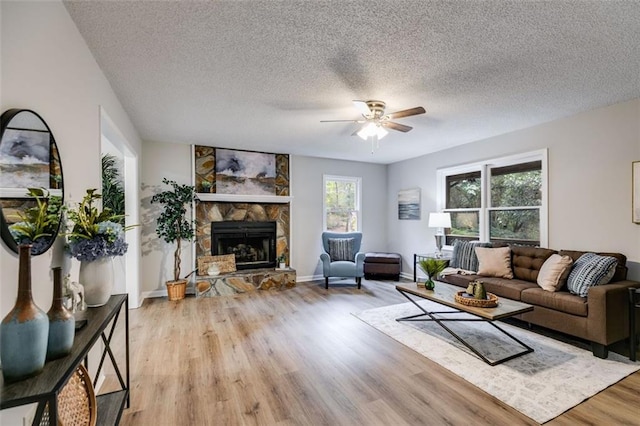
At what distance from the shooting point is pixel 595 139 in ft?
11.3

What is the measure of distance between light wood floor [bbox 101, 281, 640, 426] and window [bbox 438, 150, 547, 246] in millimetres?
2293

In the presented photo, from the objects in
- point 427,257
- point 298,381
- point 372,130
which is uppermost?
point 372,130

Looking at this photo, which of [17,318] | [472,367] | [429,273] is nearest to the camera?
[17,318]

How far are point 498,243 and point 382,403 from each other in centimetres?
329

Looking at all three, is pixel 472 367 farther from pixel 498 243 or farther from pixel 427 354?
pixel 498 243

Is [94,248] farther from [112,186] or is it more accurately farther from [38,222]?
[112,186]

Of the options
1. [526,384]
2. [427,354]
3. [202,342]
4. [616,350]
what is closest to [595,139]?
[616,350]

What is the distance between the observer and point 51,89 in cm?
158

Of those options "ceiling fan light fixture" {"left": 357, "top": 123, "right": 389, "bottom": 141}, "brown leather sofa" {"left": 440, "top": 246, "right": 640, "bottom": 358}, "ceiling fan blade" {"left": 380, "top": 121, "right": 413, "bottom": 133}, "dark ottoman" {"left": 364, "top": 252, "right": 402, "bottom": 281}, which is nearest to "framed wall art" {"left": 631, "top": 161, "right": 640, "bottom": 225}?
"brown leather sofa" {"left": 440, "top": 246, "right": 640, "bottom": 358}

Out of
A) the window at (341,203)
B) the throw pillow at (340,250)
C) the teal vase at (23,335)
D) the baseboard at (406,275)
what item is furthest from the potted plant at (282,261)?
the teal vase at (23,335)

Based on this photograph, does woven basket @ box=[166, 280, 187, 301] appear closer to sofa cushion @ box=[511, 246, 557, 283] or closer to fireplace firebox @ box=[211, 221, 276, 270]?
fireplace firebox @ box=[211, 221, 276, 270]

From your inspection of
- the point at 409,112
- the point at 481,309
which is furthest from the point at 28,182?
the point at 481,309

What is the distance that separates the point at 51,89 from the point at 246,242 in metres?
4.21

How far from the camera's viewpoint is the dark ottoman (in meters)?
5.89
